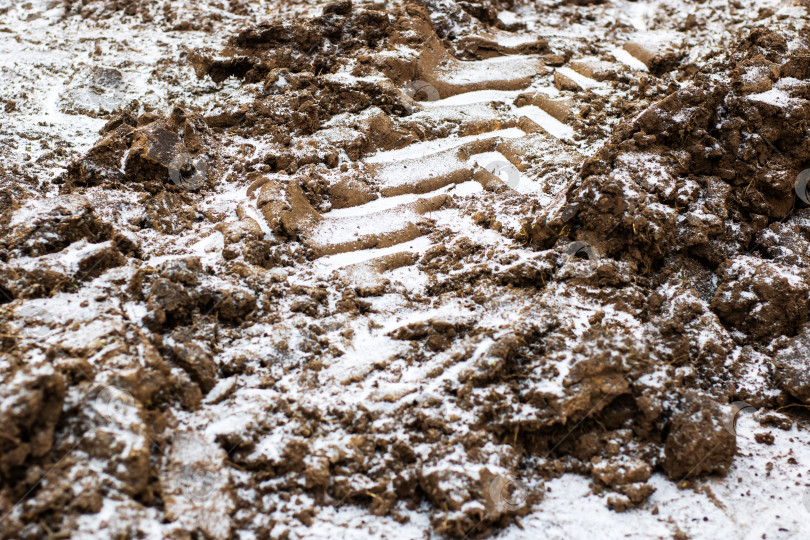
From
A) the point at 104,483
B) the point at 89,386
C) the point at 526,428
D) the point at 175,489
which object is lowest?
the point at 526,428

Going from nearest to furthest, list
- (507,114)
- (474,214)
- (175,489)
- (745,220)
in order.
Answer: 1. (175,489)
2. (745,220)
3. (474,214)
4. (507,114)

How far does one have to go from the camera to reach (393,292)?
11.5 feet

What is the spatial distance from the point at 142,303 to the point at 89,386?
0.71 m

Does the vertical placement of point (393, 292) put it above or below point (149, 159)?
below

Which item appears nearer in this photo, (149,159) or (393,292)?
(393,292)

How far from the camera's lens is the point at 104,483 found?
2264 mm

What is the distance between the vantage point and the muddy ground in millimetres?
2533

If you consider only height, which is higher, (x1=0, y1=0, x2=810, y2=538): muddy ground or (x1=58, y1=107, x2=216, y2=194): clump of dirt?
(x1=58, y1=107, x2=216, y2=194): clump of dirt

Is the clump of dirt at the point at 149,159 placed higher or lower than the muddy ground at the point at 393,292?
higher

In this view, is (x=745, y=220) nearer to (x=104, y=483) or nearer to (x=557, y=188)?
(x=557, y=188)

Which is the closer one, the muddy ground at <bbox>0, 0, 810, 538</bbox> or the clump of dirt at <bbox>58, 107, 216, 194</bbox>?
the muddy ground at <bbox>0, 0, 810, 538</bbox>

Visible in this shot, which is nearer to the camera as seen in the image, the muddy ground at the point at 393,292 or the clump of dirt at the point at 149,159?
the muddy ground at the point at 393,292

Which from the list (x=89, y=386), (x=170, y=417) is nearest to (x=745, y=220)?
(x=170, y=417)

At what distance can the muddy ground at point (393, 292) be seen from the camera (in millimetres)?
2533
